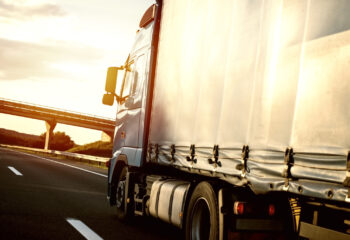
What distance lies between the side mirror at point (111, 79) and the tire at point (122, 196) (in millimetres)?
1502

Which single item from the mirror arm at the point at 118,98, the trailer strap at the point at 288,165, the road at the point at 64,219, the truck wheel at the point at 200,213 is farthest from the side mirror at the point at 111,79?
the trailer strap at the point at 288,165

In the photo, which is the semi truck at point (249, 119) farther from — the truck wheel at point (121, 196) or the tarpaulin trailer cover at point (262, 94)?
the truck wheel at point (121, 196)

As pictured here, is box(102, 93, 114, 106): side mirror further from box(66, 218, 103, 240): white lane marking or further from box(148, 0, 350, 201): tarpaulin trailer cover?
box(148, 0, 350, 201): tarpaulin trailer cover

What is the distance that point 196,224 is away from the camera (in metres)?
5.96

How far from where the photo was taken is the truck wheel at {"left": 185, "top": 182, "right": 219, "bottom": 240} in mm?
5699

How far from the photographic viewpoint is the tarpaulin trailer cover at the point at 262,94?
3717 millimetres

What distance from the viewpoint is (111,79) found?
969 centimetres

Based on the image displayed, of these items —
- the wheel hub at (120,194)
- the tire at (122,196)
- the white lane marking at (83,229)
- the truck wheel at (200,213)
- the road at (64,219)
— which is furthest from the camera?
the wheel hub at (120,194)

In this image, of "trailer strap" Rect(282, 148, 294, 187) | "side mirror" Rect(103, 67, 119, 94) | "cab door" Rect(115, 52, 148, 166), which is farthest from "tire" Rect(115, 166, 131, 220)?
"trailer strap" Rect(282, 148, 294, 187)

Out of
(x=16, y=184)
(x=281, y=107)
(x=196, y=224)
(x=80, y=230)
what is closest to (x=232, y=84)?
(x=281, y=107)

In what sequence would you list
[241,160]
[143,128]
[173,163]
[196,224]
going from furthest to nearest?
[143,128], [173,163], [196,224], [241,160]

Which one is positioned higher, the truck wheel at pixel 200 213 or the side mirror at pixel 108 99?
the side mirror at pixel 108 99

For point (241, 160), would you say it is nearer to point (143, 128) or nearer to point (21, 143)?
point (143, 128)

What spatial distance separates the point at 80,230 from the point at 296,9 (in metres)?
4.63
